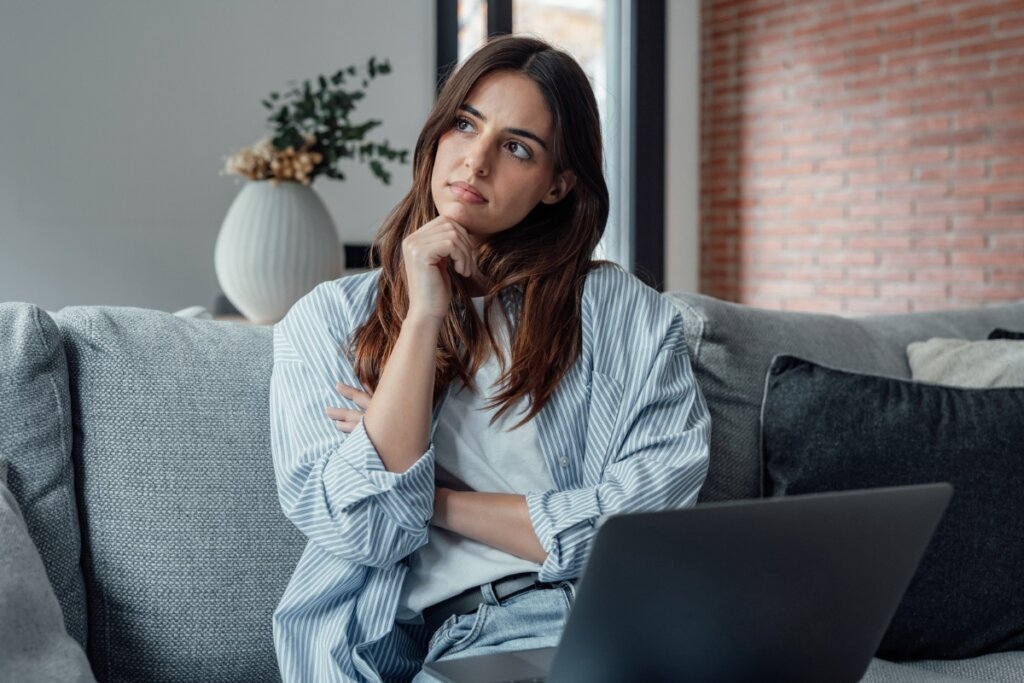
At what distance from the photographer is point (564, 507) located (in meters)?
1.27

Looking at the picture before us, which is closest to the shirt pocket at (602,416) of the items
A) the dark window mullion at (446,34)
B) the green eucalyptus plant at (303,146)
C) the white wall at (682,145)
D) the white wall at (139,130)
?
the green eucalyptus plant at (303,146)

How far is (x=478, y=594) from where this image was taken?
4.27 feet

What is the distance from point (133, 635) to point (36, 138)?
2.38m

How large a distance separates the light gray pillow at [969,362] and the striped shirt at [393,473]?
2.16ft

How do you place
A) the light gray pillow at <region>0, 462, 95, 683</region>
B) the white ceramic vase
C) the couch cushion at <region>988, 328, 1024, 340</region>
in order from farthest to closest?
the white ceramic vase, the couch cushion at <region>988, 328, 1024, 340</region>, the light gray pillow at <region>0, 462, 95, 683</region>

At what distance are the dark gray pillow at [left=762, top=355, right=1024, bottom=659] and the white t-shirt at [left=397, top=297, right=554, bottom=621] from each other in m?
0.48

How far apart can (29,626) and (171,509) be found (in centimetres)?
33

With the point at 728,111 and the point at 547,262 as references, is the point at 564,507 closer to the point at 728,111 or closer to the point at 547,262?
the point at 547,262

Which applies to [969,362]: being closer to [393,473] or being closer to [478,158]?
[478,158]

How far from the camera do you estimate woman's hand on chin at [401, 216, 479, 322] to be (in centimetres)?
130

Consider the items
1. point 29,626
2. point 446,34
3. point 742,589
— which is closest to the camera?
point 742,589

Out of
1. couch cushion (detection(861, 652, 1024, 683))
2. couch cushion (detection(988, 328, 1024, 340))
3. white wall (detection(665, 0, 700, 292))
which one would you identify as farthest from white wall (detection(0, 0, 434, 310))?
couch cushion (detection(861, 652, 1024, 683))

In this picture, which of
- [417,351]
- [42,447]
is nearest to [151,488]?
[42,447]

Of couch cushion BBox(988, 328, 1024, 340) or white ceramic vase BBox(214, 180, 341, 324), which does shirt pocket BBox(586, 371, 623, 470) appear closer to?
couch cushion BBox(988, 328, 1024, 340)
